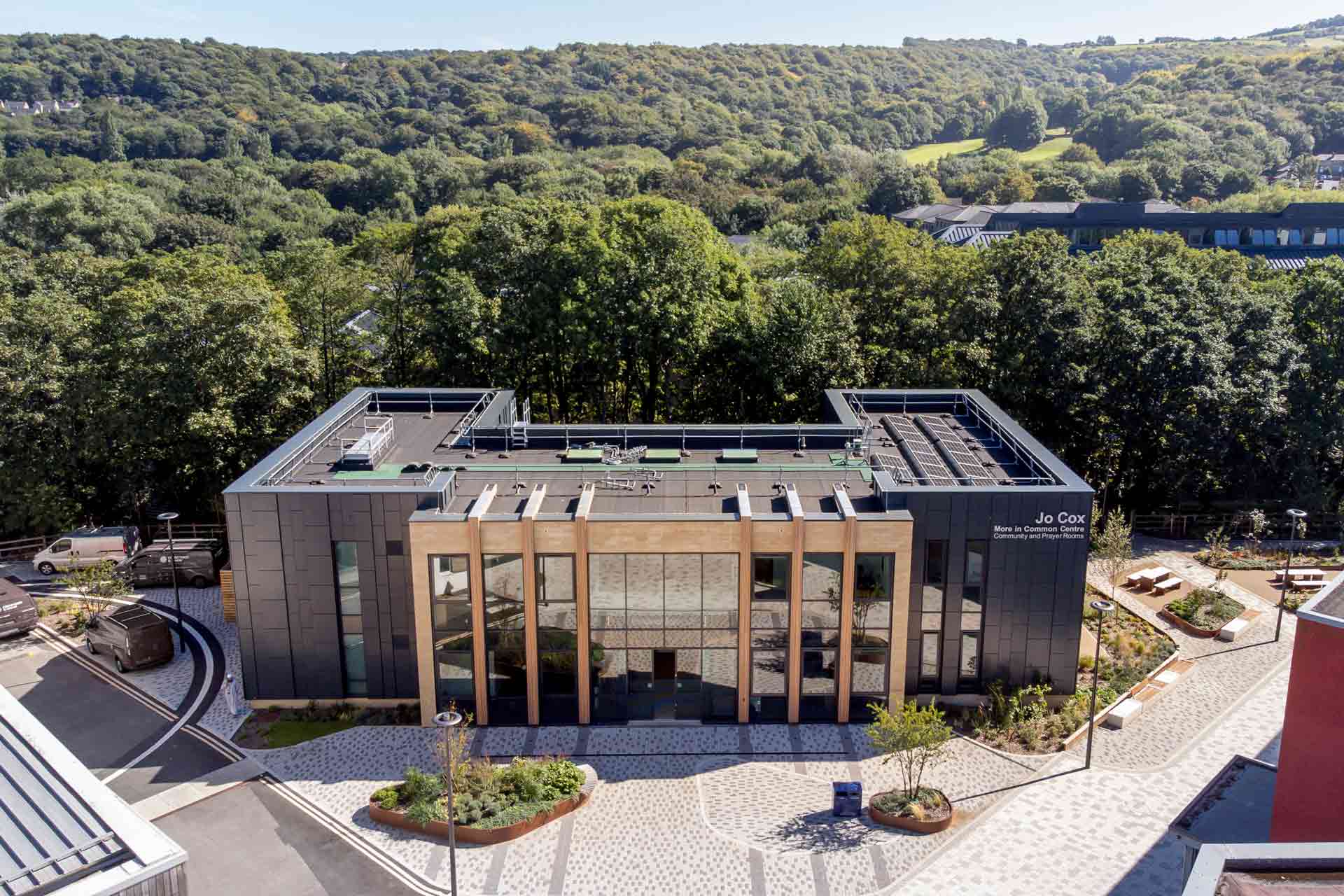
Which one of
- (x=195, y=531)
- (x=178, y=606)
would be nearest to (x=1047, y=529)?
(x=178, y=606)

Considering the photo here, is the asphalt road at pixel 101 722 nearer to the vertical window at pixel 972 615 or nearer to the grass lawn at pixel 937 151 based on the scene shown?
the vertical window at pixel 972 615

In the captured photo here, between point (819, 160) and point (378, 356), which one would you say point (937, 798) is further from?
point (819, 160)

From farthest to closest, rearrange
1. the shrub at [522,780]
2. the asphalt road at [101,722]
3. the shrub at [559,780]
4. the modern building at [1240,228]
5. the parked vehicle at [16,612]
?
1. the modern building at [1240,228]
2. the parked vehicle at [16,612]
3. the asphalt road at [101,722]
4. the shrub at [559,780]
5. the shrub at [522,780]

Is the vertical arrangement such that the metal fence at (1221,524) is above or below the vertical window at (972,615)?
below

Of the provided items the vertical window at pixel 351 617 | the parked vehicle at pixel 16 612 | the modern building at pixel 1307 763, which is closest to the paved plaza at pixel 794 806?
the vertical window at pixel 351 617

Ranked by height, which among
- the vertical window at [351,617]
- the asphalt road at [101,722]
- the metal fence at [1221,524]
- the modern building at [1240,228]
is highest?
the modern building at [1240,228]

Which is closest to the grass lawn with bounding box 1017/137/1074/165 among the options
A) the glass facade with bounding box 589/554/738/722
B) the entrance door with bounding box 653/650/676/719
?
the glass facade with bounding box 589/554/738/722

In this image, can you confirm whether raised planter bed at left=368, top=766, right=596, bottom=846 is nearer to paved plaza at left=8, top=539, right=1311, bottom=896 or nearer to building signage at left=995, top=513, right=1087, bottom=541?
paved plaza at left=8, top=539, right=1311, bottom=896

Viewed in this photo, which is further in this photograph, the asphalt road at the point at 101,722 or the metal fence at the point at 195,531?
the metal fence at the point at 195,531
